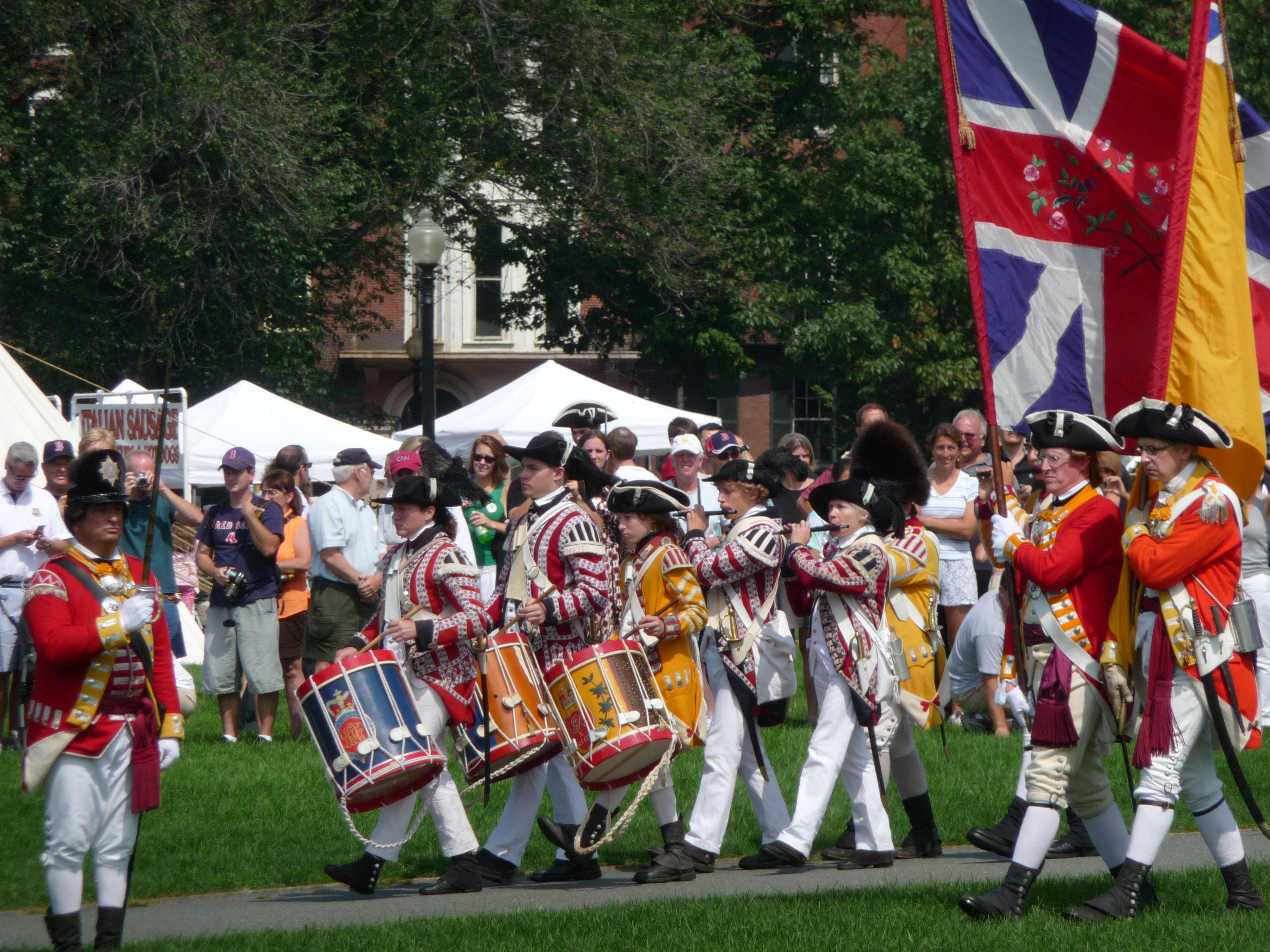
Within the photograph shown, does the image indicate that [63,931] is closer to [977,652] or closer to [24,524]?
[24,524]

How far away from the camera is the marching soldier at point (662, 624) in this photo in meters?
6.88

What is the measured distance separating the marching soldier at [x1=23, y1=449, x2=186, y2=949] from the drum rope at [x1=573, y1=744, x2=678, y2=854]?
1914 mm

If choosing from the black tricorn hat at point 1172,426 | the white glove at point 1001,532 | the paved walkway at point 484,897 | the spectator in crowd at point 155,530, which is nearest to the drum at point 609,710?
the paved walkway at point 484,897

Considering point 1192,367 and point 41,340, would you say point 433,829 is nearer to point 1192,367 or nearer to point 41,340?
point 1192,367

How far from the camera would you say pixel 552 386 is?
58.5 feet

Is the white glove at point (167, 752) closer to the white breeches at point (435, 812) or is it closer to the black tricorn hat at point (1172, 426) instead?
the white breeches at point (435, 812)

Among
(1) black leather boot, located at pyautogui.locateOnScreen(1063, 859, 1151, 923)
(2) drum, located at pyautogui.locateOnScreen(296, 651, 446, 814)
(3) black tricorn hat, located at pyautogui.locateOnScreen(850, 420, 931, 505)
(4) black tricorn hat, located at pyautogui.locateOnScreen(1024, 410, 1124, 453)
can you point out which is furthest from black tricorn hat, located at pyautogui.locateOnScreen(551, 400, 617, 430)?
(1) black leather boot, located at pyautogui.locateOnScreen(1063, 859, 1151, 923)

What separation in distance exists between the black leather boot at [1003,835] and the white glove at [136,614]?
13.1 feet

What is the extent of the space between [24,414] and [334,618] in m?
4.57

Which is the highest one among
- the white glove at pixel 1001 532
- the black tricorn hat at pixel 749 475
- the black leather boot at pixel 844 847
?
the black tricorn hat at pixel 749 475

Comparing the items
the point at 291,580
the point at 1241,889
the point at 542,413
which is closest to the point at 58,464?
the point at 291,580

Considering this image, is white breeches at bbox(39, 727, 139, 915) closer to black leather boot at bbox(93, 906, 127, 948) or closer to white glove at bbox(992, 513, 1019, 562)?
black leather boot at bbox(93, 906, 127, 948)

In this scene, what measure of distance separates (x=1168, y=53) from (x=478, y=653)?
13.6 ft

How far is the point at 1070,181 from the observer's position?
7082 millimetres
